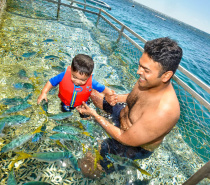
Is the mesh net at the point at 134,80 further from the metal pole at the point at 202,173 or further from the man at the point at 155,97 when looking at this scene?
the metal pole at the point at 202,173

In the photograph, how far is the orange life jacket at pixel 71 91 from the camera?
2.74m

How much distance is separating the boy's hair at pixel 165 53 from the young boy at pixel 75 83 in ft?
3.71

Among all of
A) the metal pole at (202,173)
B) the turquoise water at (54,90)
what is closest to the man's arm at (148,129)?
the metal pole at (202,173)

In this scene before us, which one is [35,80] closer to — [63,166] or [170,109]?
[63,166]

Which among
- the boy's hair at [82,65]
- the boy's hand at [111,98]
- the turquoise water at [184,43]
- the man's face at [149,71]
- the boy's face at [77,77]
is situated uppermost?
the man's face at [149,71]

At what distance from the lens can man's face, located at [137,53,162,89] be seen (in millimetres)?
1722

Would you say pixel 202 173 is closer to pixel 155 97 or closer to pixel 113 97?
pixel 155 97

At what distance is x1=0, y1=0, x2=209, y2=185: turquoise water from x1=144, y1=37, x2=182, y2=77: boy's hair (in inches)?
71.0

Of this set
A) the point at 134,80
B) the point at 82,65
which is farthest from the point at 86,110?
the point at 134,80

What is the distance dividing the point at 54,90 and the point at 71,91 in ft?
3.41

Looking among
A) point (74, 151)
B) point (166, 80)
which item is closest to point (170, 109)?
point (166, 80)

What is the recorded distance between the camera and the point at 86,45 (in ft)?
21.7

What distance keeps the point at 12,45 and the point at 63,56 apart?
165cm

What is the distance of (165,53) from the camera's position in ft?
5.42
